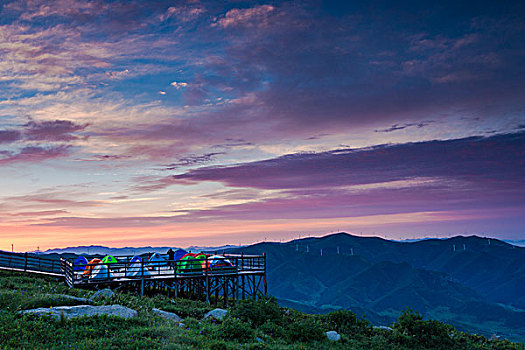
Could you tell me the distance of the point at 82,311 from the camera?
17703 millimetres

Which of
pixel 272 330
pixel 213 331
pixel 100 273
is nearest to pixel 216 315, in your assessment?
pixel 272 330

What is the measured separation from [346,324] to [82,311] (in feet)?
44.0

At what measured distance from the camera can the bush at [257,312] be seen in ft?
67.2

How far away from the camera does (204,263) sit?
3569 cm

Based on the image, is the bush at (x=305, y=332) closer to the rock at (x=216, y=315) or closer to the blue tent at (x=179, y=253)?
the rock at (x=216, y=315)

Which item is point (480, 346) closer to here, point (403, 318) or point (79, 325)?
point (403, 318)

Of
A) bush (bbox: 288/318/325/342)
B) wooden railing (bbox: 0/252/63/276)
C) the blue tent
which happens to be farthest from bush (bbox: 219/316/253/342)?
wooden railing (bbox: 0/252/63/276)

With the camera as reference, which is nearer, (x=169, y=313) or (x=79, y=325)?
(x=79, y=325)

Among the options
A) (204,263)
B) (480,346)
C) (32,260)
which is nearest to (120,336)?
(480,346)

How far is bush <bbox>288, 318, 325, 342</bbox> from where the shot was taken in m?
18.8

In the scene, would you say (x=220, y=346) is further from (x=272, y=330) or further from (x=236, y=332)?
(x=272, y=330)

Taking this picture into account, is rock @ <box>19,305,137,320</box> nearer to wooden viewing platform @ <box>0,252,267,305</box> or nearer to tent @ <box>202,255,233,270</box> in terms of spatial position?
wooden viewing platform @ <box>0,252,267,305</box>

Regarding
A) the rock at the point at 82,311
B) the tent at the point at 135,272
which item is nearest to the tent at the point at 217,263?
the tent at the point at 135,272

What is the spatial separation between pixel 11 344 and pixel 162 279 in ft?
66.3
